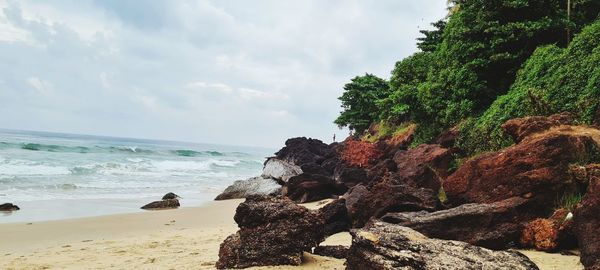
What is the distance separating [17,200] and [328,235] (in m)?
11.5

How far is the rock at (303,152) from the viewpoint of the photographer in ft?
82.4

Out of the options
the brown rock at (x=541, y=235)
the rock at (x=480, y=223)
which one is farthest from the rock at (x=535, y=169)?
the brown rock at (x=541, y=235)

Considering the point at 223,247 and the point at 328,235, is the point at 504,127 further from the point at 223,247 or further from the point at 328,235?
the point at 223,247

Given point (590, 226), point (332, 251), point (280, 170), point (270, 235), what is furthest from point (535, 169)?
point (280, 170)

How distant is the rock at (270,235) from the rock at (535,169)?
322 centimetres

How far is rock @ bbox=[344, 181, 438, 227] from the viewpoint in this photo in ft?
25.9

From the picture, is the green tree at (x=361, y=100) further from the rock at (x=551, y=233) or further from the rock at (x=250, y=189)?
the rock at (x=551, y=233)

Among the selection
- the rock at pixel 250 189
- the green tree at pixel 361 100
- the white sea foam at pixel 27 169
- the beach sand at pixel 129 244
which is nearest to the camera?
the beach sand at pixel 129 244

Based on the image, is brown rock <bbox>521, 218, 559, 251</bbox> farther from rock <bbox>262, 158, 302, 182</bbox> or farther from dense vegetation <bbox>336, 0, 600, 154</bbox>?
rock <bbox>262, 158, 302, 182</bbox>

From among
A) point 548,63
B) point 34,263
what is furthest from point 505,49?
point 34,263

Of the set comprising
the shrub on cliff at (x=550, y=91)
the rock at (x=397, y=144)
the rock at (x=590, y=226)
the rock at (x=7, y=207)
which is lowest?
the rock at (x=7, y=207)

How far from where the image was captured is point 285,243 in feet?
20.3

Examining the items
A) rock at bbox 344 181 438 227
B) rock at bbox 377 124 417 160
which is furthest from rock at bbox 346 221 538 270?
rock at bbox 377 124 417 160

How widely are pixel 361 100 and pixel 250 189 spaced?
55.3 feet
